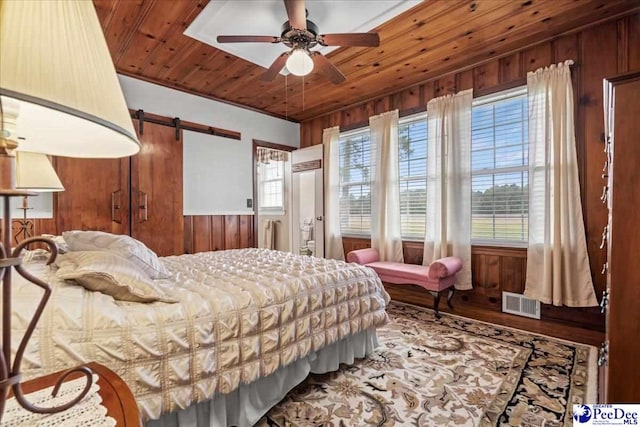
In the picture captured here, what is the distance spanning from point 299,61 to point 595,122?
2647 mm

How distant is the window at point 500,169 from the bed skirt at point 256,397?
2100 millimetres

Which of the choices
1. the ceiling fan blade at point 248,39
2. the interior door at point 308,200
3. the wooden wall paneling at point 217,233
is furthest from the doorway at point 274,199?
the ceiling fan blade at point 248,39

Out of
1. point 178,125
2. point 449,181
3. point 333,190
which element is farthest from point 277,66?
point 333,190

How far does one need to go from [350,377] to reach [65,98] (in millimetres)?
2200

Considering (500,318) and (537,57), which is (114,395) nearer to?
(500,318)

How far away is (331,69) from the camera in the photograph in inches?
107

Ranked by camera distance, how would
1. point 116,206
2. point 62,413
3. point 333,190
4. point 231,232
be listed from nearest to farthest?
point 62,413 → point 116,206 → point 231,232 → point 333,190

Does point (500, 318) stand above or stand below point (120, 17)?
below

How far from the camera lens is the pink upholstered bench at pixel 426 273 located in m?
3.09

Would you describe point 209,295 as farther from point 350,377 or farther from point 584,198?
point 584,198

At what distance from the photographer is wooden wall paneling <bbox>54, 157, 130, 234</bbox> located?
10.2 feet

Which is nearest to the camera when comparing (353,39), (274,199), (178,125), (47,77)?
(47,77)

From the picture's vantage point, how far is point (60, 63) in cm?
37

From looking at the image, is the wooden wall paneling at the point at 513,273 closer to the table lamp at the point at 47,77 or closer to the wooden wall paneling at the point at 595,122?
the wooden wall paneling at the point at 595,122
